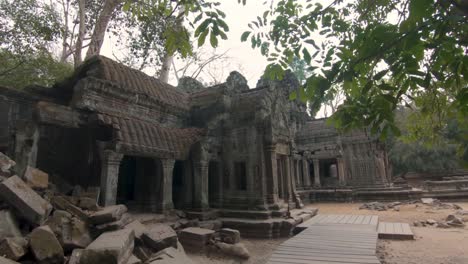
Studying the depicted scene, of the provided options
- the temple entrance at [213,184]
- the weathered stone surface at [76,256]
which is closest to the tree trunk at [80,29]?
the temple entrance at [213,184]

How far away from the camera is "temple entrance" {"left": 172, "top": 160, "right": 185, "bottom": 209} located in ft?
34.6

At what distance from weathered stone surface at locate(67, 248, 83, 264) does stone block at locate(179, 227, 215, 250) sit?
3.45 meters

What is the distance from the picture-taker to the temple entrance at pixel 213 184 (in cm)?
1088

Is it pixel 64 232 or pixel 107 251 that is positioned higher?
pixel 64 232

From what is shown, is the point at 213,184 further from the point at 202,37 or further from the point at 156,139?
the point at 202,37

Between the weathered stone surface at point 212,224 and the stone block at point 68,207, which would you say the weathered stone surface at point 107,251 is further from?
the weathered stone surface at point 212,224

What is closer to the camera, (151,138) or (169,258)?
(169,258)

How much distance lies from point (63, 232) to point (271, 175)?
23.2 ft

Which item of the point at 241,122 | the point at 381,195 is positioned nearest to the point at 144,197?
the point at 241,122

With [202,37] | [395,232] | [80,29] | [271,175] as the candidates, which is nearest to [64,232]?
[202,37]

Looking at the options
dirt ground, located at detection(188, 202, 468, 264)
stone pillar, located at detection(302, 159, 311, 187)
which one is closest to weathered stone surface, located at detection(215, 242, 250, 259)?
dirt ground, located at detection(188, 202, 468, 264)

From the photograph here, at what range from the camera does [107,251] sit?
13.3 ft

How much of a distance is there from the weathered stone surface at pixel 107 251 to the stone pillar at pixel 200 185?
518 cm

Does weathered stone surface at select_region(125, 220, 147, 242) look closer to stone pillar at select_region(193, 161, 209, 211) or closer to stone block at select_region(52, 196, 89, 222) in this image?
stone block at select_region(52, 196, 89, 222)
